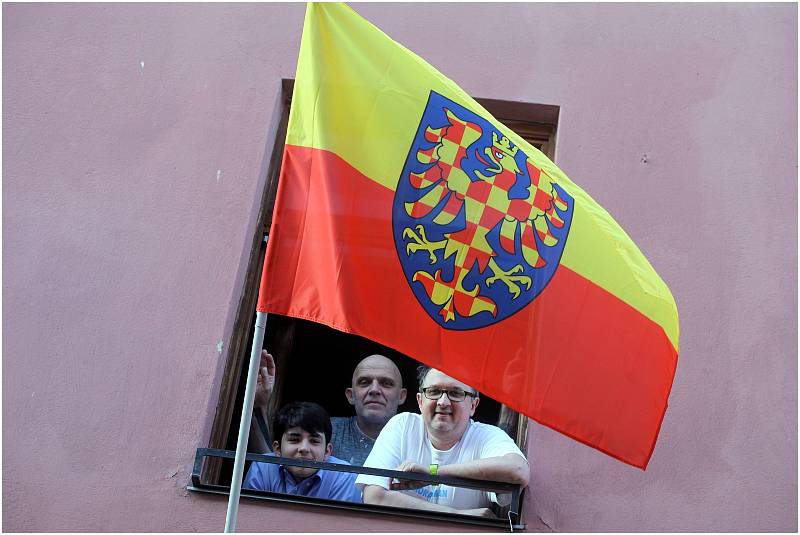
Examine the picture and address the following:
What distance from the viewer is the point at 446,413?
5.33 metres

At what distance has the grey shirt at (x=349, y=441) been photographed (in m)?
5.59

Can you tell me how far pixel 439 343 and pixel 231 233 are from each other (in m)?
1.70

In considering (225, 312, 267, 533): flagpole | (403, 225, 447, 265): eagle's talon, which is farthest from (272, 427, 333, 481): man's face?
(403, 225, 447, 265): eagle's talon

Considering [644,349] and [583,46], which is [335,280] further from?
[583,46]

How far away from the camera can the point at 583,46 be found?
645cm

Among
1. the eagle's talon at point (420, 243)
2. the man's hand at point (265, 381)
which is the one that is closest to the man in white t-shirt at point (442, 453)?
the man's hand at point (265, 381)

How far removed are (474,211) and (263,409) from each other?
1.65 metres

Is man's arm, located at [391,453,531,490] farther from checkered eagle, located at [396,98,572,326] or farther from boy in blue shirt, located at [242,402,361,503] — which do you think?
checkered eagle, located at [396,98,572,326]

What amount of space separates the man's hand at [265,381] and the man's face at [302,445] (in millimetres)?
320

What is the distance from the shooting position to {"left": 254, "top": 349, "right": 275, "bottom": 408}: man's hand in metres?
5.74

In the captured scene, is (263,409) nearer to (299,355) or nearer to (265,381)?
(265,381)

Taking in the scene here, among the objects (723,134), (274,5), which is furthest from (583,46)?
(274,5)

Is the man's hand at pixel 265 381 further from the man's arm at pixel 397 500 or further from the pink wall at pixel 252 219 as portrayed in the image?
the man's arm at pixel 397 500

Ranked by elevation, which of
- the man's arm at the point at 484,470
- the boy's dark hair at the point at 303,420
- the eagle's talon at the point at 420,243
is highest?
the eagle's talon at the point at 420,243
